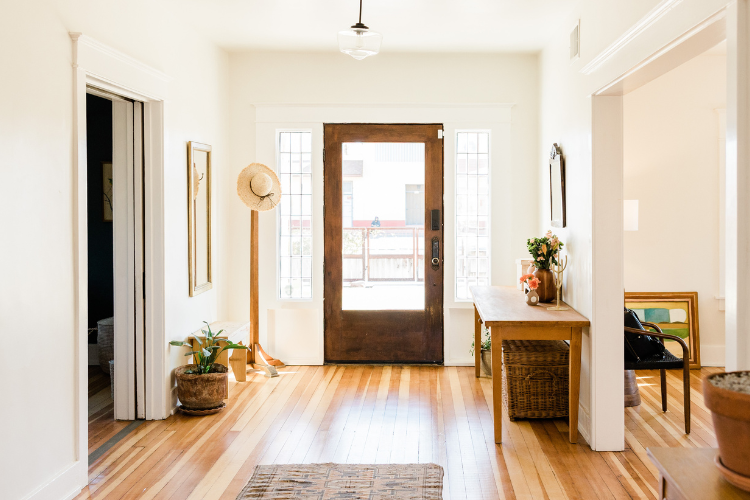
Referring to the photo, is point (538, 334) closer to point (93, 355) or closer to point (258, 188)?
point (258, 188)

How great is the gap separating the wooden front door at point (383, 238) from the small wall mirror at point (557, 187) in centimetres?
112

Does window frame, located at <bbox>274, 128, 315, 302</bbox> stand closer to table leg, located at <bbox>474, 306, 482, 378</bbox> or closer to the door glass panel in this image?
the door glass panel

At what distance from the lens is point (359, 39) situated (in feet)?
11.9

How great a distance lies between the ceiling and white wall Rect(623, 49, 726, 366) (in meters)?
1.18

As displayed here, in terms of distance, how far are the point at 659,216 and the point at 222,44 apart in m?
3.98

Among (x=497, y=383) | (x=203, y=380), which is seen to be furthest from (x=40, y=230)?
(x=497, y=383)

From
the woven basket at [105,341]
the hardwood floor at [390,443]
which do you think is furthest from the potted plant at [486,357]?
the woven basket at [105,341]

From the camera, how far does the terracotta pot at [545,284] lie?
4.41 m

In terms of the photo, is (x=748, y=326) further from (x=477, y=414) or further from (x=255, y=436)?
(x=255, y=436)

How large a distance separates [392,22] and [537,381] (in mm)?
2704

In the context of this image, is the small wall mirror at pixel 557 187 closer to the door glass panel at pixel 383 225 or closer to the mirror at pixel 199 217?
the door glass panel at pixel 383 225

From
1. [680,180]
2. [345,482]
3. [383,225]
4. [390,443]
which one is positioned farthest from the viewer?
[383,225]

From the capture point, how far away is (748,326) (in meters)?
2.08

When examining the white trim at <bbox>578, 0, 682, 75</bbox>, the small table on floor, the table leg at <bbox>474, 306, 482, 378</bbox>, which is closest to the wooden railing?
the table leg at <bbox>474, 306, 482, 378</bbox>
